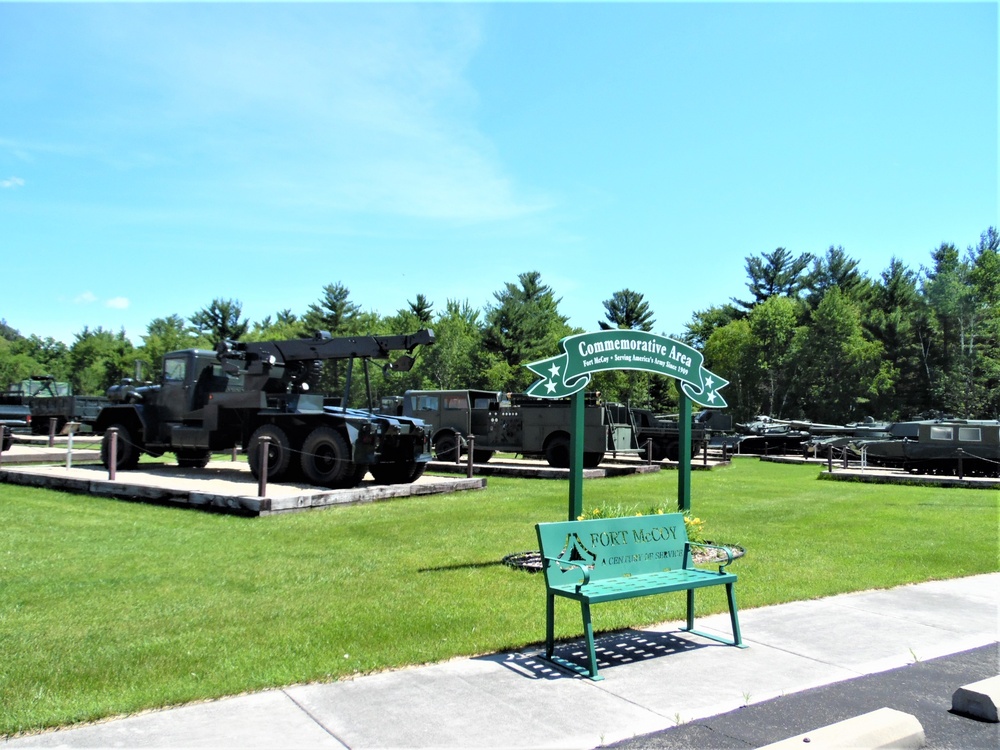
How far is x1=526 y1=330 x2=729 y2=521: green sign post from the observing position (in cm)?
758

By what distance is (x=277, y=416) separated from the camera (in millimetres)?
15078

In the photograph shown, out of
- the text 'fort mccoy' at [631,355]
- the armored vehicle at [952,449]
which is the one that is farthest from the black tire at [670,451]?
the text 'fort mccoy' at [631,355]

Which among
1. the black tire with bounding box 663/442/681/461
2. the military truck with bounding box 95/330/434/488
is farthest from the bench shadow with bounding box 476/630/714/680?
the black tire with bounding box 663/442/681/461

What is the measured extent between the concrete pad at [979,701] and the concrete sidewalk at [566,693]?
65cm

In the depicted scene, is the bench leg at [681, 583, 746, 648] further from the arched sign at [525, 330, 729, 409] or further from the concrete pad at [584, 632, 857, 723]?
the arched sign at [525, 330, 729, 409]

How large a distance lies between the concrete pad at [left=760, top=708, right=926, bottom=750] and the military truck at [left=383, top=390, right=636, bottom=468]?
16.9 m

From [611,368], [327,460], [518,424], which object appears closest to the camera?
[611,368]

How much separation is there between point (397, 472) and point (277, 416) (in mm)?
2409

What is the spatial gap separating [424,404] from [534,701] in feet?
63.6

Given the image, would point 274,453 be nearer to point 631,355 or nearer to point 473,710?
point 631,355

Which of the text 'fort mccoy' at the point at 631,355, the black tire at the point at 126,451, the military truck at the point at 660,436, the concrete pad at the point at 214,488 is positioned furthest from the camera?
the military truck at the point at 660,436

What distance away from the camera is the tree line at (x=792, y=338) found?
5131cm

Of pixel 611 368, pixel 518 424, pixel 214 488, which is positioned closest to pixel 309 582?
pixel 611 368

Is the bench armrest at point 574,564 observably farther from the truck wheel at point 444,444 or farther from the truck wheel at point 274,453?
the truck wheel at point 444,444
